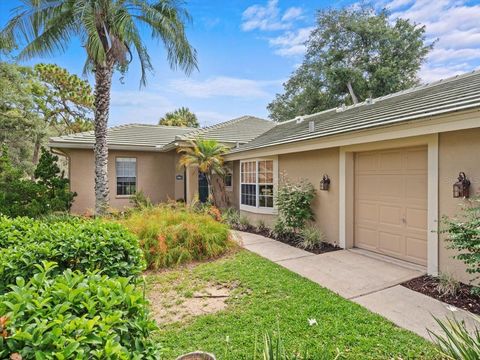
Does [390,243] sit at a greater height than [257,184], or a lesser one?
lesser

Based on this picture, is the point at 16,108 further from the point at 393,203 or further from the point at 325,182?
the point at 393,203

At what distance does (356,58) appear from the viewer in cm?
2338

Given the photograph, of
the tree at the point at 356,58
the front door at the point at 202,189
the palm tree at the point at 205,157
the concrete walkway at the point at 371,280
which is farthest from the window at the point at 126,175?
the tree at the point at 356,58

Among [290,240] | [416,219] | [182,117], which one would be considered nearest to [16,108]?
[182,117]

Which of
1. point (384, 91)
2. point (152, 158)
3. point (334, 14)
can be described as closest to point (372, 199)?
point (152, 158)

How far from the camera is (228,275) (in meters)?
5.79

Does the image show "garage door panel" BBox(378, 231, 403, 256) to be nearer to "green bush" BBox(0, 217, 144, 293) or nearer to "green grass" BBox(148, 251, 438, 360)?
"green grass" BBox(148, 251, 438, 360)

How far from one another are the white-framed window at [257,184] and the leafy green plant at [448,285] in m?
6.03

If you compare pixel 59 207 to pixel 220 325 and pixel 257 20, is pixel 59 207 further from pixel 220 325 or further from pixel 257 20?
Result: pixel 257 20

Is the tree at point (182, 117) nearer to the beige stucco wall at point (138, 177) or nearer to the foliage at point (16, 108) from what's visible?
the foliage at point (16, 108)

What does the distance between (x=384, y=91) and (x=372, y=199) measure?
1863cm

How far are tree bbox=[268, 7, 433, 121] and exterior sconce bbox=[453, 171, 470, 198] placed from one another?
60.9 ft

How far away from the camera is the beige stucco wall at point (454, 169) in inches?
192

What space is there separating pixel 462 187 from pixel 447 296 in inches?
75.3
